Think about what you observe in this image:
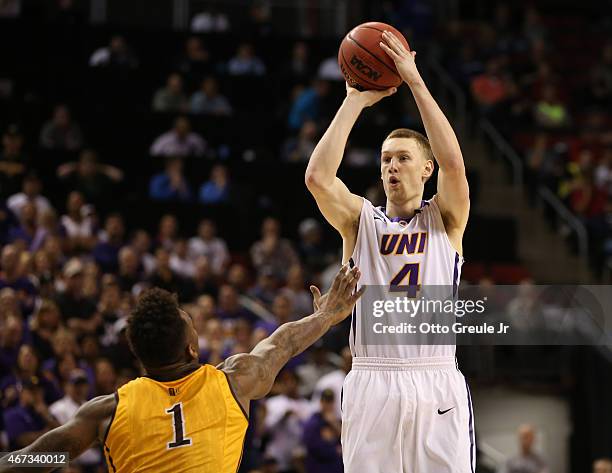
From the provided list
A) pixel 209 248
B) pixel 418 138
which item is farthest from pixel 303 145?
pixel 418 138

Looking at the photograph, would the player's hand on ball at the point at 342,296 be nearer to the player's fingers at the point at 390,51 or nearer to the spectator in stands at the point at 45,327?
the player's fingers at the point at 390,51

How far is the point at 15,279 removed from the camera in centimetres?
1170

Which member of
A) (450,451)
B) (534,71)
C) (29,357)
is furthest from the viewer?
(534,71)

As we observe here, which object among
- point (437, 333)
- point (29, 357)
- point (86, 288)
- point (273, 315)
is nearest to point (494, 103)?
point (273, 315)

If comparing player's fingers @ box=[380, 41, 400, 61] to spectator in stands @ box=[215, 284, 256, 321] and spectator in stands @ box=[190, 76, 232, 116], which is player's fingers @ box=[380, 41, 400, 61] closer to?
spectator in stands @ box=[215, 284, 256, 321]

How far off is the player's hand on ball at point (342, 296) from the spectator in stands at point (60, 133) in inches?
407

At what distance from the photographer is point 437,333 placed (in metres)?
6.17

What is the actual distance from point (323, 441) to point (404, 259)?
5331 millimetres

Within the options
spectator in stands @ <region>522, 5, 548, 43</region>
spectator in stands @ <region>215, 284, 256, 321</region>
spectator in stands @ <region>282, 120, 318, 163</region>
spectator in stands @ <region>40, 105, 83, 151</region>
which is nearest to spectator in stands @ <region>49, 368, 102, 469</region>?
spectator in stands @ <region>215, 284, 256, 321</region>

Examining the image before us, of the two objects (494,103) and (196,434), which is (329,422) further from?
(494,103)

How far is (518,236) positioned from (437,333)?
12087mm

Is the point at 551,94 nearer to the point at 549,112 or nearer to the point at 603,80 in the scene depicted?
the point at 549,112

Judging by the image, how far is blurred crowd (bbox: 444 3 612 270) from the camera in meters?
17.9

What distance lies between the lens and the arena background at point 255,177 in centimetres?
1218
